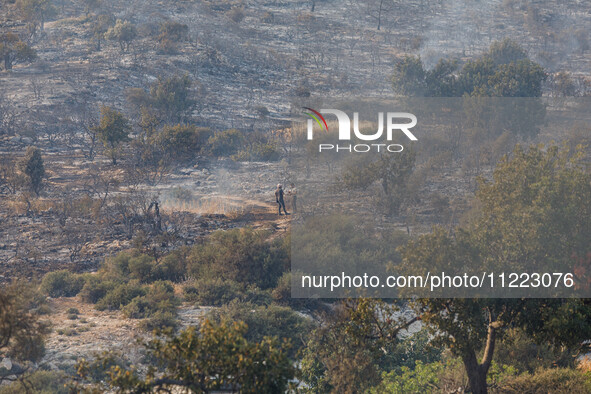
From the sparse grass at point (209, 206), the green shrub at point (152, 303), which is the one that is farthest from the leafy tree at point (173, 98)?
the green shrub at point (152, 303)

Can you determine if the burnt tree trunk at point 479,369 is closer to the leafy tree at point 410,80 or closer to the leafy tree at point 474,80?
the leafy tree at point 474,80

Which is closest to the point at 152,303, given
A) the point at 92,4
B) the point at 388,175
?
the point at 388,175

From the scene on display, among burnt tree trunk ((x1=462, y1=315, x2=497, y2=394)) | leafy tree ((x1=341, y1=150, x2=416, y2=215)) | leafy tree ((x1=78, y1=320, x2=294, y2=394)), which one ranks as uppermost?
leafy tree ((x1=78, y1=320, x2=294, y2=394))

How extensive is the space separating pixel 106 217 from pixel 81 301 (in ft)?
20.6

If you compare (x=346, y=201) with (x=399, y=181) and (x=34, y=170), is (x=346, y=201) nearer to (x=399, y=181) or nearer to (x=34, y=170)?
(x=399, y=181)

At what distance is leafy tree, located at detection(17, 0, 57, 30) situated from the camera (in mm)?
41000

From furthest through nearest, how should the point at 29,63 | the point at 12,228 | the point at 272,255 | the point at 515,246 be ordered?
the point at 29,63 < the point at 12,228 < the point at 272,255 < the point at 515,246

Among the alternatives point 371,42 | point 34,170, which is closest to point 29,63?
point 34,170

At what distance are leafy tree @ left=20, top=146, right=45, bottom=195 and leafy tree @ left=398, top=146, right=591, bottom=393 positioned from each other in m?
18.1

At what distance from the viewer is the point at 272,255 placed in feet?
61.1

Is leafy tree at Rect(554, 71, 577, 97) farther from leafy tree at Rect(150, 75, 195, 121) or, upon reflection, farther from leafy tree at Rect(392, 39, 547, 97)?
leafy tree at Rect(150, 75, 195, 121)

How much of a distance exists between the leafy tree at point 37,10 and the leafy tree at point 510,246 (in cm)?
3812

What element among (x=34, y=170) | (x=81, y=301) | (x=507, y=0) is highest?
(x=507, y=0)

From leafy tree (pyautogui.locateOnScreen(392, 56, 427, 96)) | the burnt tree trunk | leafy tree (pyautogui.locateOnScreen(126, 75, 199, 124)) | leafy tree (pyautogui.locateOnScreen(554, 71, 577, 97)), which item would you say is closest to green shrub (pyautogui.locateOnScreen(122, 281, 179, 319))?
the burnt tree trunk
